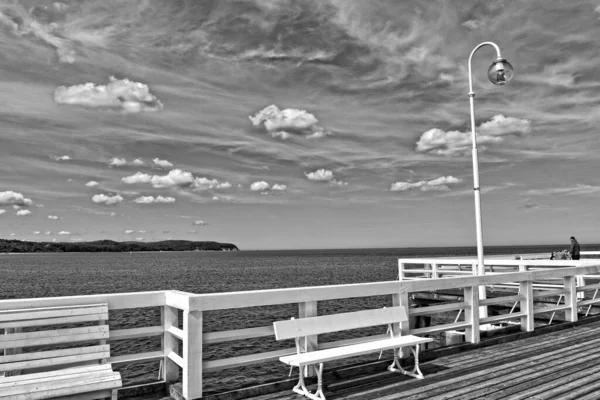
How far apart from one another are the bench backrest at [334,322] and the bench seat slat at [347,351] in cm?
21

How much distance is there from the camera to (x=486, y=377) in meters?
5.52

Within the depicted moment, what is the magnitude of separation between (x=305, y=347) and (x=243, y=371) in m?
10.1

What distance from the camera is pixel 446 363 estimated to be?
619 centimetres

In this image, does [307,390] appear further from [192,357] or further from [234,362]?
[192,357]

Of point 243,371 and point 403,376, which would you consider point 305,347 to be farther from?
point 243,371

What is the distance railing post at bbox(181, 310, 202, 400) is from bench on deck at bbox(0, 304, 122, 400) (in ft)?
2.17

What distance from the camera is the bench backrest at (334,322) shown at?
503 cm

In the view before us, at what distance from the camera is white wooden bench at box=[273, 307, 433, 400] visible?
16.2 feet

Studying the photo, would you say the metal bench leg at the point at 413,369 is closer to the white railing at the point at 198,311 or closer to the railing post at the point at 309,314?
the white railing at the point at 198,311

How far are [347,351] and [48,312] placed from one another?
3.05 m

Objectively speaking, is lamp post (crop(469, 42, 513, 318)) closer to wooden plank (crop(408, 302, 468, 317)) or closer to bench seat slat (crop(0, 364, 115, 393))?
wooden plank (crop(408, 302, 468, 317))

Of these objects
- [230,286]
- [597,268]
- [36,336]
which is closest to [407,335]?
[36,336]

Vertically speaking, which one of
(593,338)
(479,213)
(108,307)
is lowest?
(593,338)

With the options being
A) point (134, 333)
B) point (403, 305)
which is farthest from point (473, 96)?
point (134, 333)
